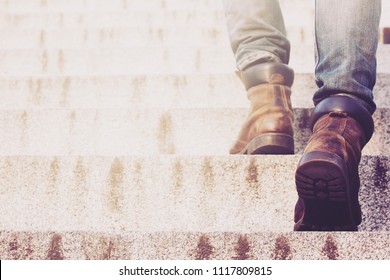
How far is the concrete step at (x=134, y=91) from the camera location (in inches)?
95.4

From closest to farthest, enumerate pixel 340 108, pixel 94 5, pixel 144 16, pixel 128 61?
pixel 340 108 → pixel 128 61 → pixel 144 16 → pixel 94 5

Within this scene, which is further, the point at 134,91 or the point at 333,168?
the point at 134,91

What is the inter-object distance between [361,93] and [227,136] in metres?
0.67

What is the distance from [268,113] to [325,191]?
45 centimetres

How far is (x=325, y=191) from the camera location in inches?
52.1

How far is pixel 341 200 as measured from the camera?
133 cm

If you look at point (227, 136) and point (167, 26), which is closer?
point (227, 136)

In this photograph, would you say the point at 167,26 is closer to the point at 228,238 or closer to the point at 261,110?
the point at 261,110

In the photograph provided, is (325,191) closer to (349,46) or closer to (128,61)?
(349,46)

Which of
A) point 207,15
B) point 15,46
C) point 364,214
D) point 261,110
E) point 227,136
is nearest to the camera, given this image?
point 364,214

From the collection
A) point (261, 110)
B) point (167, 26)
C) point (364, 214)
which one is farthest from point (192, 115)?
point (167, 26)

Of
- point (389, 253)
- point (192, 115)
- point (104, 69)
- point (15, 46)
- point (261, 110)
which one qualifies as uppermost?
point (15, 46)

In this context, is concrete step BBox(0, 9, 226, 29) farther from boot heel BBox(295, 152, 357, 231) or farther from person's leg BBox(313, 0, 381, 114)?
boot heel BBox(295, 152, 357, 231)

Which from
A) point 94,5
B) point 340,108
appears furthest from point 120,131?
point 94,5
